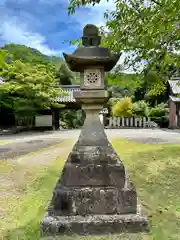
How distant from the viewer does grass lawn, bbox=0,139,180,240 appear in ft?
10.9

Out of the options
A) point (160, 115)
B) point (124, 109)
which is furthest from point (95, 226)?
point (160, 115)

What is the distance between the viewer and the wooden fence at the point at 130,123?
22000mm

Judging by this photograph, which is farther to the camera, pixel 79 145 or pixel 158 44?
pixel 158 44

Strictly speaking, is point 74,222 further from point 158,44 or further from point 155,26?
point 158,44

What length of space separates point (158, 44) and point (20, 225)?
4345 millimetres

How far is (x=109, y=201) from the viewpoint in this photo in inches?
133

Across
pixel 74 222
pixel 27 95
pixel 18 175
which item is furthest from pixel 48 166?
pixel 27 95

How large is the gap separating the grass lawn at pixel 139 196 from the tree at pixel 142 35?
102 inches

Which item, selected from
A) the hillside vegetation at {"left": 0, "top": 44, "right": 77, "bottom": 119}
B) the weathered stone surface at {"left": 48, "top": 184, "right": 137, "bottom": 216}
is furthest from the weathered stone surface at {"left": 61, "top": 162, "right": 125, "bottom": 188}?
the hillside vegetation at {"left": 0, "top": 44, "right": 77, "bottom": 119}

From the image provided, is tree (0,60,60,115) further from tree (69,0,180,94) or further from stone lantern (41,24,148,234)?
stone lantern (41,24,148,234)

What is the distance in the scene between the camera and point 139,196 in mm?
4637

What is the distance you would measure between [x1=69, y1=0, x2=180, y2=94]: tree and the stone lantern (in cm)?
168

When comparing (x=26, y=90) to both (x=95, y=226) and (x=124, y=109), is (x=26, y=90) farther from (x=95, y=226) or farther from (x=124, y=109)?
(x=95, y=226)

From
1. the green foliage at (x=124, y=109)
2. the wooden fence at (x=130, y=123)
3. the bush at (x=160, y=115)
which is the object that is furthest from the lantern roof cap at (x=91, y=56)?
the bush at (x=160, y=115)
